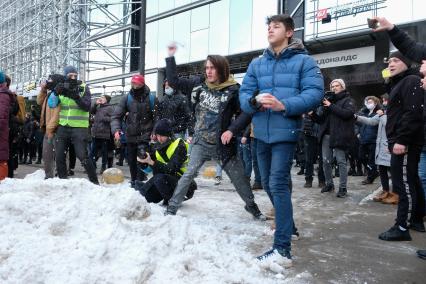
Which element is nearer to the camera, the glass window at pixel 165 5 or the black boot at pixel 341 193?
the black boot at pixel 341 193

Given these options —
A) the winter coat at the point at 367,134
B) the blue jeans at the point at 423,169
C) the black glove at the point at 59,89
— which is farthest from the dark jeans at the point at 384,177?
the black glove at the point at 59,89

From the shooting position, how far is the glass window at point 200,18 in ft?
63.0

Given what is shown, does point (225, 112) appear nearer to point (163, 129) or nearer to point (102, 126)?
point (163, 129)

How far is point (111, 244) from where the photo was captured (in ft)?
10.0

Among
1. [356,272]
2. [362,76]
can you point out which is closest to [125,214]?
[356,272]

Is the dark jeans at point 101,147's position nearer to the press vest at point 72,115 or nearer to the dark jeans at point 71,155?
the dark jeans at point 71,155

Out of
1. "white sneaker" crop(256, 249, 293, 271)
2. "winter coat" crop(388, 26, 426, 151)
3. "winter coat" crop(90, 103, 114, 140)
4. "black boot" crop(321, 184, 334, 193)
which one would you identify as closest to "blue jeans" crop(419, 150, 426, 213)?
"winter coat" crop(388, 26, 426, 151)

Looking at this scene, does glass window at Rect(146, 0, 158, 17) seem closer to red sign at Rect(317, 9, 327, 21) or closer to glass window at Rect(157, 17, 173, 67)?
glass window at Rect(157, 17, 173, 67)

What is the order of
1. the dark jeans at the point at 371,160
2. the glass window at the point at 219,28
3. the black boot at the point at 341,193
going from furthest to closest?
the glass window at the point at 219,28 → the dark jeans at the point at 371,160 → the black boot at the point at 341,193

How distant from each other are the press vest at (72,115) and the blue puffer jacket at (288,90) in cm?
372

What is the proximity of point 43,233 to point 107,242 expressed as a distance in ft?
1.64

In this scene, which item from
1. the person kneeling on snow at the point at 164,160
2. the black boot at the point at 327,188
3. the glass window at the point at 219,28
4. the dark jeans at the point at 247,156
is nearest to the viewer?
the person kneeling on snow at the point at 164,160

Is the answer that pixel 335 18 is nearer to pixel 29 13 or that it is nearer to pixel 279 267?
pixel 279 267

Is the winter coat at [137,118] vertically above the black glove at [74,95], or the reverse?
the black glove at [74,95]
